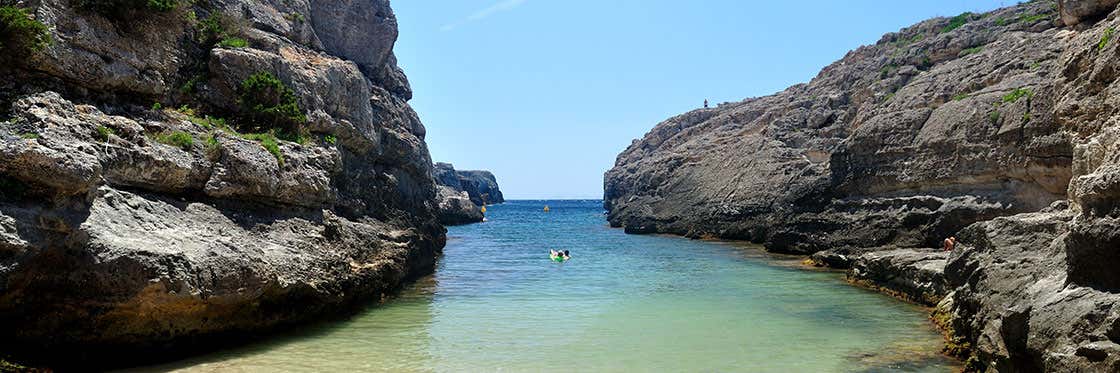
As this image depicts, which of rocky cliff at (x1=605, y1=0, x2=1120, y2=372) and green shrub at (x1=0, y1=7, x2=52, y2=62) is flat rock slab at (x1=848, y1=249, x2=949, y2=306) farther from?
green shrub at (x1=0, y1=7, x2=52, y2=62)

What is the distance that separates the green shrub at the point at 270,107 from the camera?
16.0 meters

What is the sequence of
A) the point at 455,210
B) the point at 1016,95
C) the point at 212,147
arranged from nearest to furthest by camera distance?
the point at 212,147, the point at 1016,95, the point at 455,210

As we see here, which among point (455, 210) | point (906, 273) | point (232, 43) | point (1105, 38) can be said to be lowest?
point (906, 273)

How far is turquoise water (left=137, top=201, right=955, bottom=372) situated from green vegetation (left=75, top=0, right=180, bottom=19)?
7.12 metres

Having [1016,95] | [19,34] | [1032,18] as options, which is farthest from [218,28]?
[1032,18]

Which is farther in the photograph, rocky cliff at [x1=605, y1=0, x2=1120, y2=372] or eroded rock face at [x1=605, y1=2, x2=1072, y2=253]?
eroded rock face at [x1=605, y1=2, x2=1072, y2=253]

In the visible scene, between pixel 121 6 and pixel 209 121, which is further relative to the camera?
pixel 209 121

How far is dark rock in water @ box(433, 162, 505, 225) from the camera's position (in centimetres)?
7631

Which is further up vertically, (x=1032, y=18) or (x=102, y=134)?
(x=1032, y=18)

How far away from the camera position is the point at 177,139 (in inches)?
494

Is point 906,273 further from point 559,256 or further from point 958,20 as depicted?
point 958,20

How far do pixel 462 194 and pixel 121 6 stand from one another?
79467 mm

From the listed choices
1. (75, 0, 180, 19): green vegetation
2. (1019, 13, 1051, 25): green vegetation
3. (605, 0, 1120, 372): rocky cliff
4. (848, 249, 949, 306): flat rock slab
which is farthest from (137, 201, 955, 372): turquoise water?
(1019, 13, 1051, 25): green vegetation

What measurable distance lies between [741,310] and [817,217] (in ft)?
56.3
